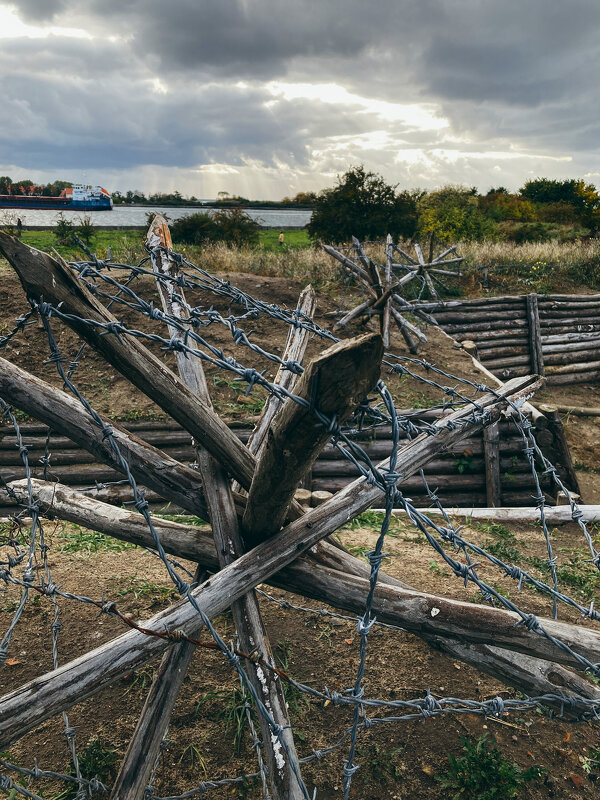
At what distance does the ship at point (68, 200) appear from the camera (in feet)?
133

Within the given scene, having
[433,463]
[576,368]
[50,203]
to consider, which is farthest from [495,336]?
[50,203]

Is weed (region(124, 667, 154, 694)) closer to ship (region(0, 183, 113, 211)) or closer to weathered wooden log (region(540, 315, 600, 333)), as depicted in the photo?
weathered wooden log (region(540, 315, 600, 333))

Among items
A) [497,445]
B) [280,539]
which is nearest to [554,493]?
[497,445]

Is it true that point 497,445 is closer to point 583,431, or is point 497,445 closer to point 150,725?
point 583,431

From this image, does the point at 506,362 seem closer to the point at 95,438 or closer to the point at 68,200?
the point at 95,438

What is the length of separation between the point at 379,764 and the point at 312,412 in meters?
2.58

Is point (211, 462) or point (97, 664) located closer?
point (97, 664)

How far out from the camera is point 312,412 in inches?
61.2

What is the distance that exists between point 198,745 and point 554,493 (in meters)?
5.88

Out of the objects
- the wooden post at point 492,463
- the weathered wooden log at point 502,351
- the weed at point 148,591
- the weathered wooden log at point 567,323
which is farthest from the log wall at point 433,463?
the weathered wooden log at point 567,323

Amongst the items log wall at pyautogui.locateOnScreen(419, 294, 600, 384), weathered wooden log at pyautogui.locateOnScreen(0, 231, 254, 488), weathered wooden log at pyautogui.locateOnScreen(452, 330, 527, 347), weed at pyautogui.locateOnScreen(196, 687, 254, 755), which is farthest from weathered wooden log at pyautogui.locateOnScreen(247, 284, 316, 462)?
weathered wooden log at pyautogui.locateOnScreen(452, 330, 527, 347)

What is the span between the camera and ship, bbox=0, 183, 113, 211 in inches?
1592

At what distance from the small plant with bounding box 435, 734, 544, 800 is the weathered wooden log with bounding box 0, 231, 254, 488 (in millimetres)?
2072

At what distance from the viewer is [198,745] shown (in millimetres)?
3188
